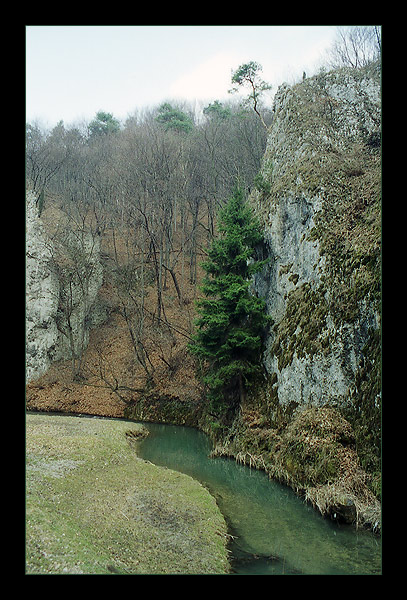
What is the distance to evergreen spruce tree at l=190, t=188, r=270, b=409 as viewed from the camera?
725 inches

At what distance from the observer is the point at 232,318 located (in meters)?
18.9

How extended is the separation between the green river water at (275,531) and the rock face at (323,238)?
3457 millimetres

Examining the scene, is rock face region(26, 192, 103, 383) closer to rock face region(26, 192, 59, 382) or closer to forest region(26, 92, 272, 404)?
rock face region(26, 192, 59, 382)

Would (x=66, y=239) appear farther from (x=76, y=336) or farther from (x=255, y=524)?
(x=255, y=524)

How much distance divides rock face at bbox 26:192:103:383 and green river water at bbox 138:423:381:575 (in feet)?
55.2

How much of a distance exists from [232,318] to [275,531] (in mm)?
9715

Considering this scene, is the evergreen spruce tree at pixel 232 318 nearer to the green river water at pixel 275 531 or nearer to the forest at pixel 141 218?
the green river water at pixel 275 531

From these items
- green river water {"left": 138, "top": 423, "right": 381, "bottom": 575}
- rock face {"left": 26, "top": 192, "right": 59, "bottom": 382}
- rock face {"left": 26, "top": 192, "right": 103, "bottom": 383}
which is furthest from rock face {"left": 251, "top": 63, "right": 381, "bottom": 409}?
rock face {"left": 26, "top": 192, "right": 59, "bottom": 382}

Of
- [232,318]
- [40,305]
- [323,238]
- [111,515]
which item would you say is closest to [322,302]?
[323,238]

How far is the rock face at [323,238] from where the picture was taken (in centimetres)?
1398

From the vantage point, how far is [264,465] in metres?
15.2

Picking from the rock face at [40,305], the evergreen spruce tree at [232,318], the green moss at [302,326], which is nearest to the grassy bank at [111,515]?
the evergreen spruce tree at [232,318]
